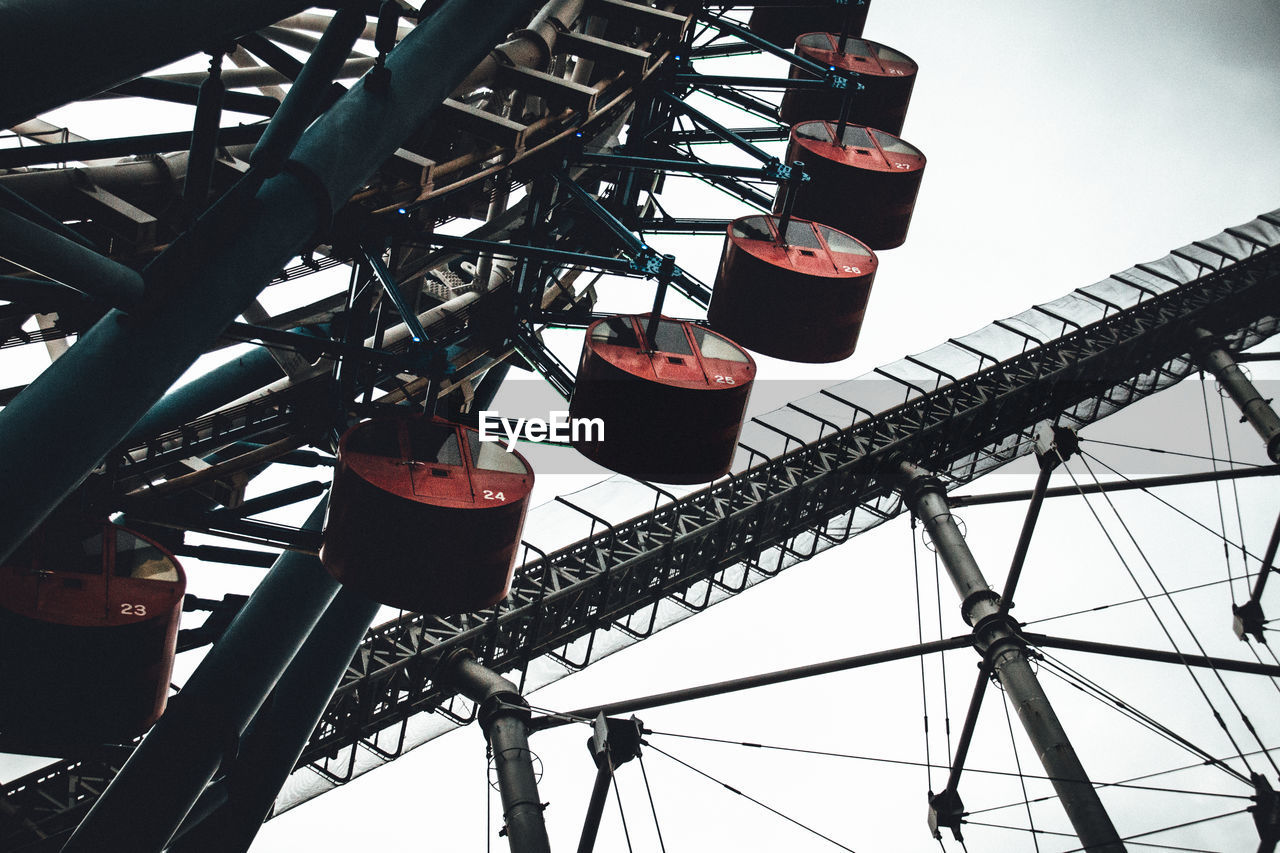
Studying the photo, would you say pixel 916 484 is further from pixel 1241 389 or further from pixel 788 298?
pixel 788 298

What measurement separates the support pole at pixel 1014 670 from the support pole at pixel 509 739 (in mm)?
6470

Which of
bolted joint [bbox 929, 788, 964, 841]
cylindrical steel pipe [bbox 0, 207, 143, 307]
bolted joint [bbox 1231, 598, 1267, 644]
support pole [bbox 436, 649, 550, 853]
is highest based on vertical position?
cylindrical steel pipe [bbox 0, 207, 143, 307]

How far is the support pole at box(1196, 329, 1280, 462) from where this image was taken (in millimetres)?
24328

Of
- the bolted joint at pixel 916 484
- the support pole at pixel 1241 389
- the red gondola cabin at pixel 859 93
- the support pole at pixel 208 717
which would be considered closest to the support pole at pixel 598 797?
the support pole at pixel 208 717

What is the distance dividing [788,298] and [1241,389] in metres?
15.9

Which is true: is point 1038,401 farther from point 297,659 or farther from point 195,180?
point 195,180

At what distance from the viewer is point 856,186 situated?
1563 cm

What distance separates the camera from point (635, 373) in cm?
1106

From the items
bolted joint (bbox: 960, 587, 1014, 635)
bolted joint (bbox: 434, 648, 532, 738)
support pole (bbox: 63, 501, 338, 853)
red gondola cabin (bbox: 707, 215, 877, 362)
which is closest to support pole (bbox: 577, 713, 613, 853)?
support pole (bbox: 63, 501, 338, 853)

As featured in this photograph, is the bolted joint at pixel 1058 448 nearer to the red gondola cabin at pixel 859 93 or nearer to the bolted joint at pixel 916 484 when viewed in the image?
the bolted joint at pixel 916 484

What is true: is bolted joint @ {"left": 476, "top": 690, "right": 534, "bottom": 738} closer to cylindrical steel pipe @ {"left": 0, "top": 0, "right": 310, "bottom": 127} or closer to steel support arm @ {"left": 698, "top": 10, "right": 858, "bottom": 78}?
steel support arm @ {"left": 698, "top": 10, "right": 858, "bottom": 78}

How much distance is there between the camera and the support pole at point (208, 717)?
10820 mm

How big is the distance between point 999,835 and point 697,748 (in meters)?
9.76

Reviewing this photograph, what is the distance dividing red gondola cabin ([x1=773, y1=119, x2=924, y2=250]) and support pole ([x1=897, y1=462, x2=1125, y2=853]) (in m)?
6.34
